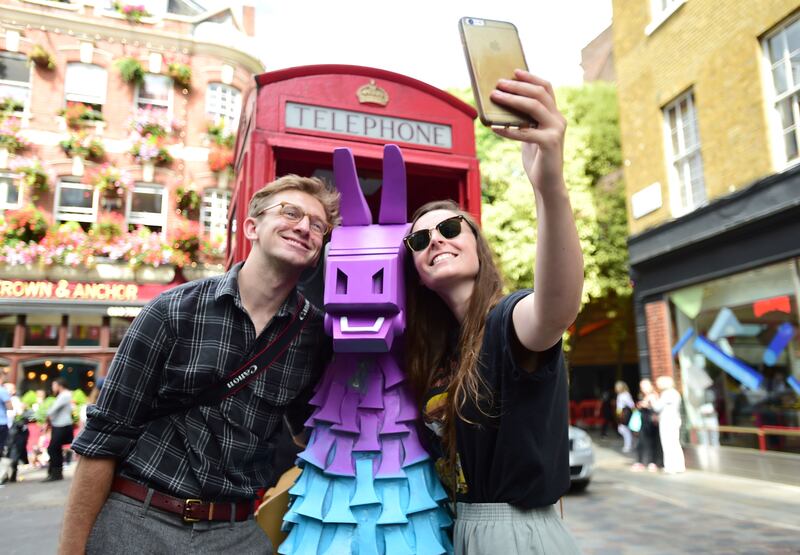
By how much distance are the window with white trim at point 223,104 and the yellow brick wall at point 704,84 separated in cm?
963

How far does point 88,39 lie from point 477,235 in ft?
52.0

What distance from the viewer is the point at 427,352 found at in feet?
5.74

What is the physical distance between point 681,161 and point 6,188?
48.5 feet

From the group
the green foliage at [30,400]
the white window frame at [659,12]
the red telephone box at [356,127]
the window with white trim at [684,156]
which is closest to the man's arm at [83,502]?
the red telephone box at [356,127]

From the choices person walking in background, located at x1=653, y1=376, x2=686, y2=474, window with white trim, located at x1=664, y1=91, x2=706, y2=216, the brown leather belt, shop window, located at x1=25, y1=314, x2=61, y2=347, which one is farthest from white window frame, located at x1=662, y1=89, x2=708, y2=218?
shop window, located at x1=25, y1=314, x2=61, y2=347

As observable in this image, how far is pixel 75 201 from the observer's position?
13547mm

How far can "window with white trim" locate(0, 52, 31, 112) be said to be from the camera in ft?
44.3

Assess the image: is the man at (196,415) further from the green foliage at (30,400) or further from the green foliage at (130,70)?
the green foliage at (130,70)

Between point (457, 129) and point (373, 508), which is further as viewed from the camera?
point (457, 129)

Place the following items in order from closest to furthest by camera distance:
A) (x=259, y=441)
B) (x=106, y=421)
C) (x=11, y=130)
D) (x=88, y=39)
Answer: (x=106, y=421)
(x=259, y=441)
(x=11, y=130)
(x=88, y=39)

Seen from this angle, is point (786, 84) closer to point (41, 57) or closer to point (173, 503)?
point (173, 503)

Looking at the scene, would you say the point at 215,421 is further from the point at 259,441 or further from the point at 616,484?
the point at 616,484

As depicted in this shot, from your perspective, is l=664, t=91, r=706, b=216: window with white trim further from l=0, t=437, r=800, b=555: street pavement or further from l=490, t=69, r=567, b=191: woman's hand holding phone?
l=490, t=69, r=567, b=191: woman's hand holding phone

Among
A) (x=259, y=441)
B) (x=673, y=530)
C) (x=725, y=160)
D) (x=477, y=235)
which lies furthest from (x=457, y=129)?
(x=725, y=160)
